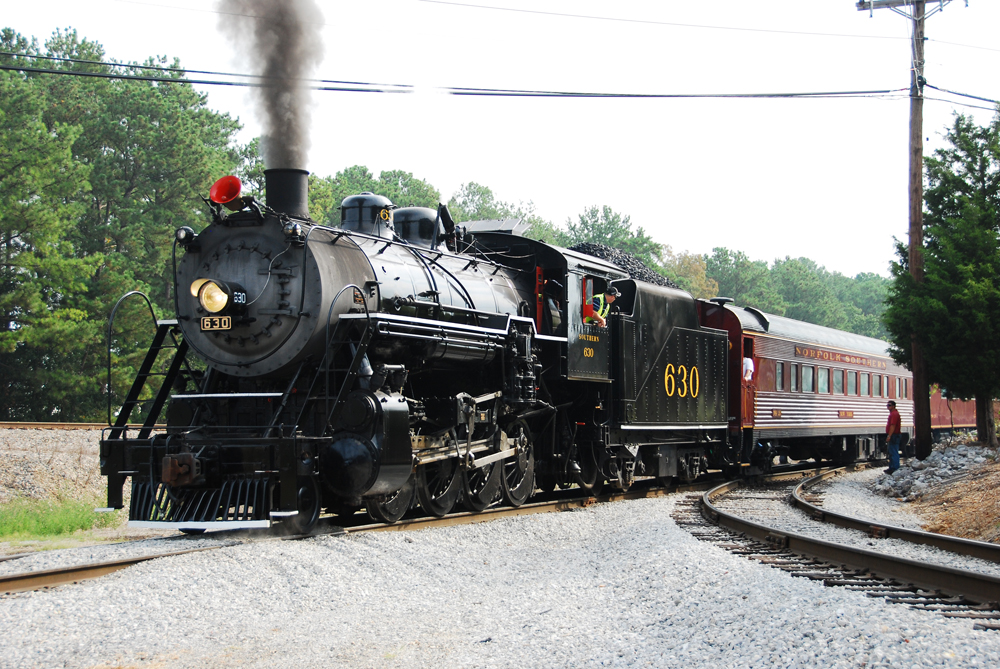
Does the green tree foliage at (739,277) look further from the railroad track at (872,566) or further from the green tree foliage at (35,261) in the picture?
the railroad track at (872,566)

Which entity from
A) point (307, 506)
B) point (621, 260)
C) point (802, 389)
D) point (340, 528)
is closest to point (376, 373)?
point (307, 506)

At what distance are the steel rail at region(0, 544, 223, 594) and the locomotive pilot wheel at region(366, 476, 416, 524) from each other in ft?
7.56

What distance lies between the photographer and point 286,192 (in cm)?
914

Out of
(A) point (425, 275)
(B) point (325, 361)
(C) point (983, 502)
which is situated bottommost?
(C) point (983, 502)

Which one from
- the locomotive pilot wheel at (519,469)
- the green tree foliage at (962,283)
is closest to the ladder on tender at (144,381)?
the locomotive pilot wheel at (519,469)

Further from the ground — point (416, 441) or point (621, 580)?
point (416, 441)

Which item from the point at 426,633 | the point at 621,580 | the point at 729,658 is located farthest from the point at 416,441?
the point at 729,658

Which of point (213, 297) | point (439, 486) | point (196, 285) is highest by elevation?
point (196, 285)

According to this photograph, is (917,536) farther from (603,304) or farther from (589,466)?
(603,304)

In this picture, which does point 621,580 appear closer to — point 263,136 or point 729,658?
point 729,658

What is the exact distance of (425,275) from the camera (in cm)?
971

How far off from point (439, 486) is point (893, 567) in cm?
480

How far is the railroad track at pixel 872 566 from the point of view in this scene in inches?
214

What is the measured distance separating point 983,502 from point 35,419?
24451 millimetres
